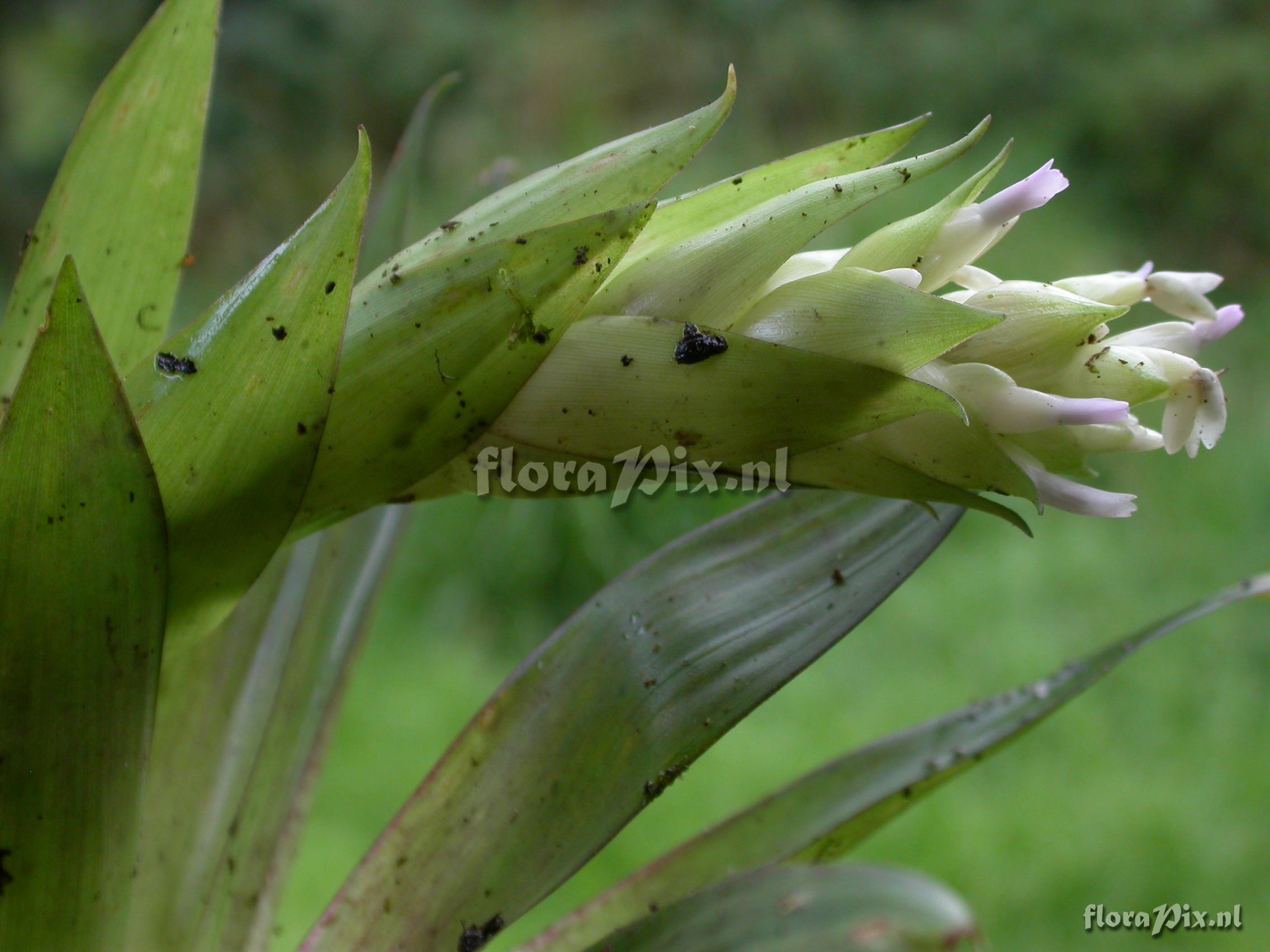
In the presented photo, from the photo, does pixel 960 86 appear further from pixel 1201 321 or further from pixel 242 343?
pixel 242 343

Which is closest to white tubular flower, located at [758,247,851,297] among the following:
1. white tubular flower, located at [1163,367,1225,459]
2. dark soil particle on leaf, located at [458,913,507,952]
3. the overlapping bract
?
the overlapping bract

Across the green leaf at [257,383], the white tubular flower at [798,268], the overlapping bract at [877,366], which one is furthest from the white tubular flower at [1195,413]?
the green leaf at [257,383]

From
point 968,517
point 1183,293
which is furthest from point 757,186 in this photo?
point 968,517

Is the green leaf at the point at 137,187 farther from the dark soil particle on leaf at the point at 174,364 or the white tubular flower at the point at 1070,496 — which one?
the white tubular flower at the point at 1070,496

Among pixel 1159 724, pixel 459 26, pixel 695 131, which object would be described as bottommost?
pixel 695 131

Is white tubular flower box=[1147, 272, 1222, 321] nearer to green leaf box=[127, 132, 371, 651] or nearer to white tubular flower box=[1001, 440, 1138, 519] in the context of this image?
white tubular flower box=[1001, 440, 1138, 519]

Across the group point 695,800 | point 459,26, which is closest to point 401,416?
point 695,800
